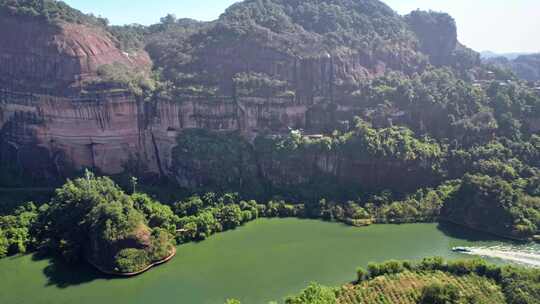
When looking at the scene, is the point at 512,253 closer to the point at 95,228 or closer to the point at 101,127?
the point at 95,228

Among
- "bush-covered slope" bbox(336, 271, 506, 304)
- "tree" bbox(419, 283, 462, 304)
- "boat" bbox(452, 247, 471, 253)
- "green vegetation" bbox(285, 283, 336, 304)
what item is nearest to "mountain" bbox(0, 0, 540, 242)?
"boat" bbox(452, 247, 471, 253)

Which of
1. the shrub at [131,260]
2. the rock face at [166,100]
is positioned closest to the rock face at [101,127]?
the rock face at [166,100]

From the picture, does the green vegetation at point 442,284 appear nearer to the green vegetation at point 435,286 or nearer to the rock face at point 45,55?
the green vegetation at point 435,286

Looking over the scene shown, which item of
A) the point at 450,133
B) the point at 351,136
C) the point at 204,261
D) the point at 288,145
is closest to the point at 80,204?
the point at 204,261

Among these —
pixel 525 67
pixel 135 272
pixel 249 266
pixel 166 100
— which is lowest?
pixel 135 272

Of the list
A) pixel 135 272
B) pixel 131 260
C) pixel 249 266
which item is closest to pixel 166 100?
pixel 131 260
